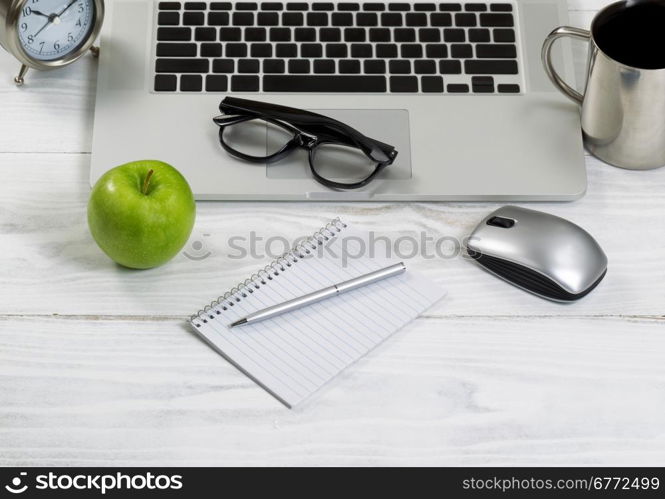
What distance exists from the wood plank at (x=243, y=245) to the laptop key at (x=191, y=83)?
0.45 feet

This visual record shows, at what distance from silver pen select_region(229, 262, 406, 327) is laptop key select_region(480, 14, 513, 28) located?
34cm

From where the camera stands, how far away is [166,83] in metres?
1.00

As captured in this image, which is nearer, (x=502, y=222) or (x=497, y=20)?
(x=502, y=222)

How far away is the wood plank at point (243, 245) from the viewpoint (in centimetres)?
88

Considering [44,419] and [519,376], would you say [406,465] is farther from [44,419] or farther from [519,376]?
[44,419]

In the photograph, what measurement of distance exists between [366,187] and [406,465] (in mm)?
307

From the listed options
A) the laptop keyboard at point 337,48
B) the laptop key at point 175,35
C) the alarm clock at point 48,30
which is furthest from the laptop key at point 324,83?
the alarm clock at point 48,30

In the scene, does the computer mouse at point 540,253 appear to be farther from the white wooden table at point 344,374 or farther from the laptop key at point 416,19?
the laptop key at point 416,19

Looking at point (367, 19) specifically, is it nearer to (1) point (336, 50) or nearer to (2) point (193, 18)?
(1) point (336, 50)

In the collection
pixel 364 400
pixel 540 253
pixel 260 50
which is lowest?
pixel 364 400

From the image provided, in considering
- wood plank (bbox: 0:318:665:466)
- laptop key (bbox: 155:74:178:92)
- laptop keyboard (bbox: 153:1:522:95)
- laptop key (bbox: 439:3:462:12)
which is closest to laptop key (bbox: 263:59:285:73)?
laptop keyboard (bbox: 153:1:522:95)

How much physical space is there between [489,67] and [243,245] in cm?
35

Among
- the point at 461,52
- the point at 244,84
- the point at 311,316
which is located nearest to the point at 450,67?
the point at 461,52

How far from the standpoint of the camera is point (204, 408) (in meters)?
0.80
